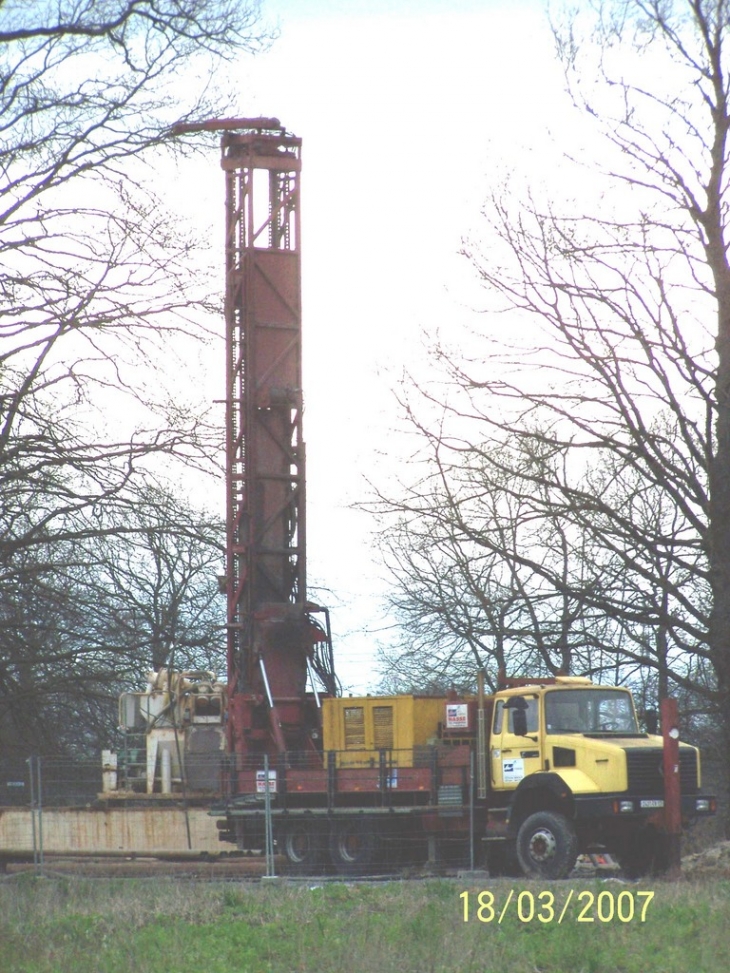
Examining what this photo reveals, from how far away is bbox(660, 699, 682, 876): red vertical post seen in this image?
17.2m

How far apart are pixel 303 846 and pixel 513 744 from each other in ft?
13.5

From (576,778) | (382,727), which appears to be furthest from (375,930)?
(382,727)

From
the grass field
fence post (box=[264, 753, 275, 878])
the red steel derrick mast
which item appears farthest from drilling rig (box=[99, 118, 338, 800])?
the grass field

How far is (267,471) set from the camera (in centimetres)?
2372

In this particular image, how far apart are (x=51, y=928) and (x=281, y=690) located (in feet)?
37.1

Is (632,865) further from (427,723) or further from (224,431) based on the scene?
(224,431)

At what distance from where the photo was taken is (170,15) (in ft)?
50.1

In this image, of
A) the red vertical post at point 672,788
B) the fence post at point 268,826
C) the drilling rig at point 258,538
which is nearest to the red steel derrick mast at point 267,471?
the drilling rig at point 258,538

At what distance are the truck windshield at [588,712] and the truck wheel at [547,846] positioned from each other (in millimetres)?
1214

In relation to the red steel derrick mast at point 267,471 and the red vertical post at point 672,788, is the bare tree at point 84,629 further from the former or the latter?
the red vertical post at point 672,788

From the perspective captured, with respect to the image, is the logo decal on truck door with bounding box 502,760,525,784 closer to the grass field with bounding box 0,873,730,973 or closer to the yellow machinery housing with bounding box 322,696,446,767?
the yellow machinery housing with bounding box 322,696,446,767

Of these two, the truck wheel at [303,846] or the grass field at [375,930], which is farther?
the truck wheel at [303,846]

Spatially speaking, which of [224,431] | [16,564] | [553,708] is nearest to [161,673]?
[16,564]

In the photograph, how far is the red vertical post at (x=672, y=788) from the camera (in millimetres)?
17234
